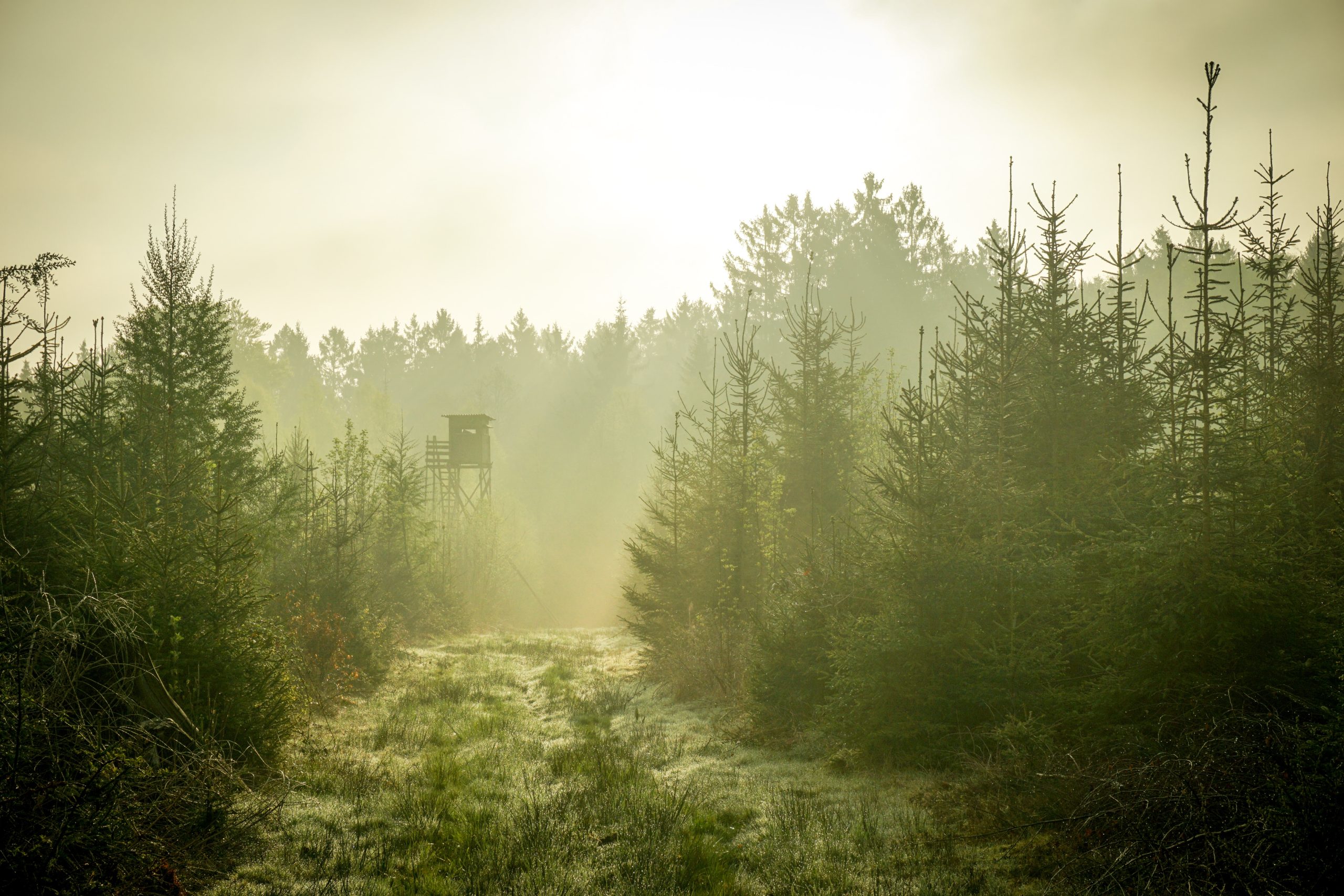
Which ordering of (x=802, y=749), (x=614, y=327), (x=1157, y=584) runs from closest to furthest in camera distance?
(x=1157, y=584) < (x=802, y=749) < (x=614, y=327)

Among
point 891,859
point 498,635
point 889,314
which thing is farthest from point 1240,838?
point 889,314

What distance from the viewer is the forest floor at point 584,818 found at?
20.8 ft

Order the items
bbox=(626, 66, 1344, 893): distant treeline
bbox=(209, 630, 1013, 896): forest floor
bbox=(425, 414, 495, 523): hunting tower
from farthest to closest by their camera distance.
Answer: bbox=(425, 414, 495, 523): hunting tower → bbox=(209, 630, 1013, 896): forest floor → bbox=(626, 66, 1344, 893): distant treeline

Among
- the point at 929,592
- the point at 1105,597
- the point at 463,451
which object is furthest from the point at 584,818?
the point at 463,451

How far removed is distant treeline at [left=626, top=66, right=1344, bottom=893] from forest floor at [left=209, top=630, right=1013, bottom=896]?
2.99ft

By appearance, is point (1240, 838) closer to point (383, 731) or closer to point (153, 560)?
point (153, 560)

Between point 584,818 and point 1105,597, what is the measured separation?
19.6 ft

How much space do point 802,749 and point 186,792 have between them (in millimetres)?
7790

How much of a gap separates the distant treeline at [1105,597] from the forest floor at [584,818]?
0.91 meters

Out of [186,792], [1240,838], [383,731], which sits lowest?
[383,731]

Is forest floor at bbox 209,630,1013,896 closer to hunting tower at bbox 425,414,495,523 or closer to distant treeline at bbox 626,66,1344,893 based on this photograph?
distant treeline at bbox 626,66,1344,893

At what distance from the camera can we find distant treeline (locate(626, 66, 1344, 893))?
5199 millimetres

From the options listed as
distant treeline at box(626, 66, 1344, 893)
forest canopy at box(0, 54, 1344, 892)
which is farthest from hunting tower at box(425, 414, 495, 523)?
distant treeline at box(626, 66, 1344, 893)

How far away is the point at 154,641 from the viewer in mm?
7805
